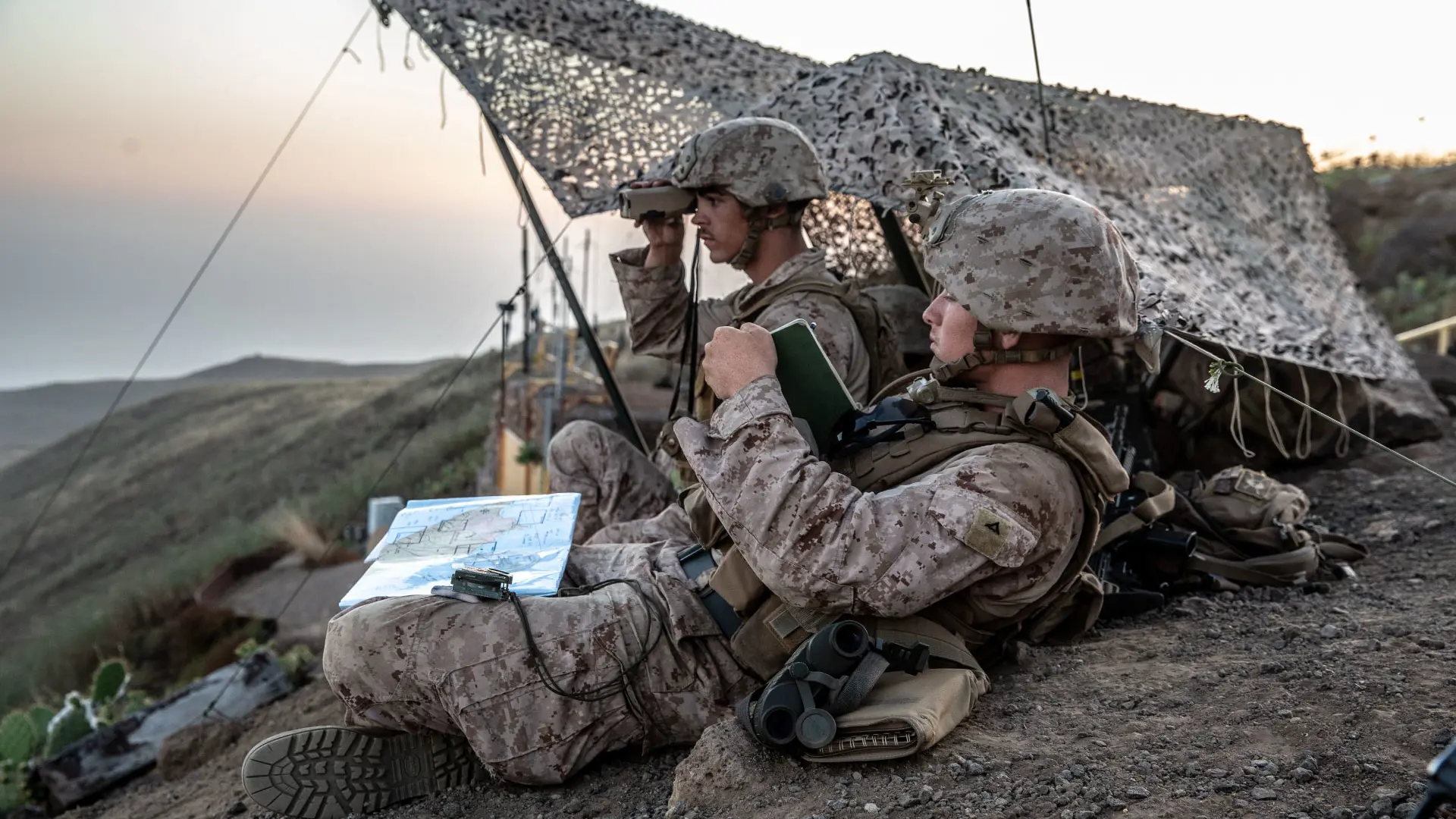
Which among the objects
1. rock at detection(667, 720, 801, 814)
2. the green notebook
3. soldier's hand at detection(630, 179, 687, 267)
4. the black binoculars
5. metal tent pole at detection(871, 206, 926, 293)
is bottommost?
rock at detection(667, 720, 801, 814)

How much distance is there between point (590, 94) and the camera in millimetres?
5211

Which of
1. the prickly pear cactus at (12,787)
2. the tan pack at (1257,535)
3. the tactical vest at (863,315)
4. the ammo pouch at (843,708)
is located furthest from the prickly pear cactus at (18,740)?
the tan pack at (1257,535)

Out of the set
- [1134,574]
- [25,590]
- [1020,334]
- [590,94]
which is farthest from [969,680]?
[25,590]

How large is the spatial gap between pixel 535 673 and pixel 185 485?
20828 millimetres

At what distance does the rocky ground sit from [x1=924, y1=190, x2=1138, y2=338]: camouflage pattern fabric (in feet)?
2.84

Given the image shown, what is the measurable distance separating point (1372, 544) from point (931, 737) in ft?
9.32

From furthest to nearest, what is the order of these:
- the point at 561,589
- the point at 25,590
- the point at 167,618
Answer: the point at 25,590 < the point at 167,618 < the point at 561,589

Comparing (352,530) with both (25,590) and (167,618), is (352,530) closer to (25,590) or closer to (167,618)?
(167,618)

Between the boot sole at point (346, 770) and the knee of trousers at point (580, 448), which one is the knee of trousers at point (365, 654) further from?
the knee of trousers at point (580, 448)

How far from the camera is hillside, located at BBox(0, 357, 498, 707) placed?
36.5 feet

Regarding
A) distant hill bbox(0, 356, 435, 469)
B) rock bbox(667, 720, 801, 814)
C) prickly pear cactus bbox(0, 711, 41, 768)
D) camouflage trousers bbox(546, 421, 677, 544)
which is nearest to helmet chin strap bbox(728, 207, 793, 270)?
camouflage trousers bbox(546, 421, 677, 544)

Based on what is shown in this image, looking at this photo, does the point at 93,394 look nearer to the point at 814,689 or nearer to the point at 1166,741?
the point at 814,689

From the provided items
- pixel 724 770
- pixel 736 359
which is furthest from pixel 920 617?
pixel 736 359

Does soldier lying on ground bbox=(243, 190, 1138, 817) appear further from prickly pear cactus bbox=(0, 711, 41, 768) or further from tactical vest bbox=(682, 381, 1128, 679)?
prickly pear cactus bbox=(0, 711, 41, 768)
